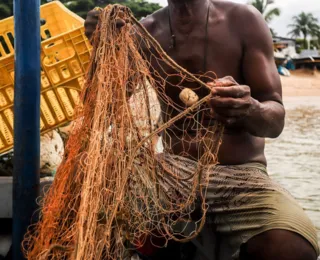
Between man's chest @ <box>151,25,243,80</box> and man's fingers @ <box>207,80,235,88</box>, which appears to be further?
man's chest @ <box>151,25,243,80</box>

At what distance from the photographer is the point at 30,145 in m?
3.11

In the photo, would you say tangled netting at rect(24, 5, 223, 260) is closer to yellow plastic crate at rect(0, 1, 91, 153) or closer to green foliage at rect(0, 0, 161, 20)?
yellow plastic crate at rect(0, 1, 91, 153)

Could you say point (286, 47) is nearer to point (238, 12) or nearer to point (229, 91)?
point (238, 12)

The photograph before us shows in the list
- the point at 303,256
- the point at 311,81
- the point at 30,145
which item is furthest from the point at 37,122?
the point at 311,81

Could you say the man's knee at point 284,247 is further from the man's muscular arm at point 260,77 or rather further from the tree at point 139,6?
the tree at point 139,6

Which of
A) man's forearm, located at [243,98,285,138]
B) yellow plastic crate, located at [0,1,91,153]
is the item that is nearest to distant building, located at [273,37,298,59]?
yellow plastic crate, located at [0,1,91,153]

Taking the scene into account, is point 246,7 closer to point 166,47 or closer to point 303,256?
point 166,47

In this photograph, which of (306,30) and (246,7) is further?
(306,30)

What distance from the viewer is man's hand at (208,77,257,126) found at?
232 cm

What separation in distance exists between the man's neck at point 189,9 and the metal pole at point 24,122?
893 mm

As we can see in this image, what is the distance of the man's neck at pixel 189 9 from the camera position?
3.18 m

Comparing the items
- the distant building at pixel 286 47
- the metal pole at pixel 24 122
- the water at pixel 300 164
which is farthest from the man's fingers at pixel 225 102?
the distant building at pixel 286 47

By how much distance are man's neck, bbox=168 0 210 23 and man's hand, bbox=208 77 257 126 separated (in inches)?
36.6

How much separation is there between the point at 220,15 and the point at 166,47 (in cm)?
40
